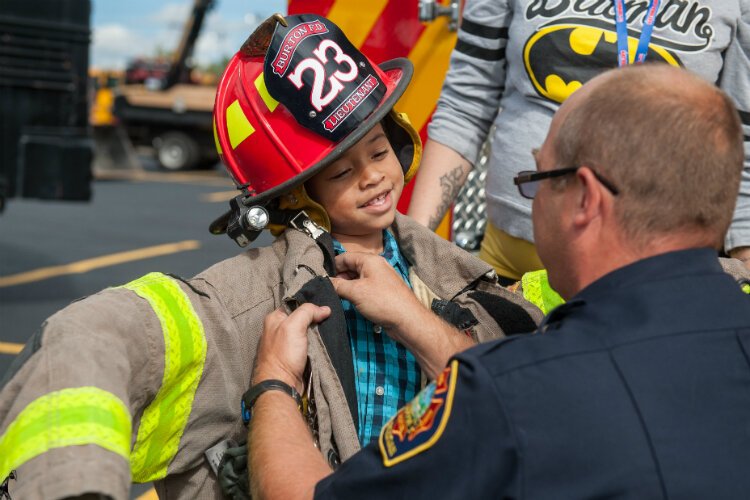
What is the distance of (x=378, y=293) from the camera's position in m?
2.15

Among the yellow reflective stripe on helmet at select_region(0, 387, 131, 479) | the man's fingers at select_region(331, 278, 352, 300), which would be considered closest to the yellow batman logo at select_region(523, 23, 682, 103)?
the man's fingers at select_region(331, 278, 352, 300)

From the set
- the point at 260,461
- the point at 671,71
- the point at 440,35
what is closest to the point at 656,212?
the point at 671,71

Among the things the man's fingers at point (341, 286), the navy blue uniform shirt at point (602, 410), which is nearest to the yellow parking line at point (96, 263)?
the man's fingers at point (341, 286)

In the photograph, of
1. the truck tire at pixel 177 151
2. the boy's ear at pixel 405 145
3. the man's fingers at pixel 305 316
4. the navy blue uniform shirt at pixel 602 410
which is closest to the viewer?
the navy blue uniform shirt at pixel 602 410

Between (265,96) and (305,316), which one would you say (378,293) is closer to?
(305,316)

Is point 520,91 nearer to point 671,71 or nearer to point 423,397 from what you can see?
point 671,71

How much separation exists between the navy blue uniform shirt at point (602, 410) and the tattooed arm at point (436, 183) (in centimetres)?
131

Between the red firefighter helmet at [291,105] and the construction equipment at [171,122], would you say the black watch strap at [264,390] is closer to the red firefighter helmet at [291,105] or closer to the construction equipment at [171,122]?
the red firefighter helmet at [291,105]

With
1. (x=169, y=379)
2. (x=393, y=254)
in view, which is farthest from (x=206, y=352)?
(x=393, y=254)

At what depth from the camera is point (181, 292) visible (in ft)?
6.73

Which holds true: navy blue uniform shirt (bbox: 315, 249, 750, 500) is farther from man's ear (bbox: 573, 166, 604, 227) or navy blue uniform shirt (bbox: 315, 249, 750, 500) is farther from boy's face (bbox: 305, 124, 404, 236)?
boy's face (bbox: 305, 124, 404, 236)

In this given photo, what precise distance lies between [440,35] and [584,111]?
90.5 inches

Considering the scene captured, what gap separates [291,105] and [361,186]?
0.28 meters

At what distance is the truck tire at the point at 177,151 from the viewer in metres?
19.2
